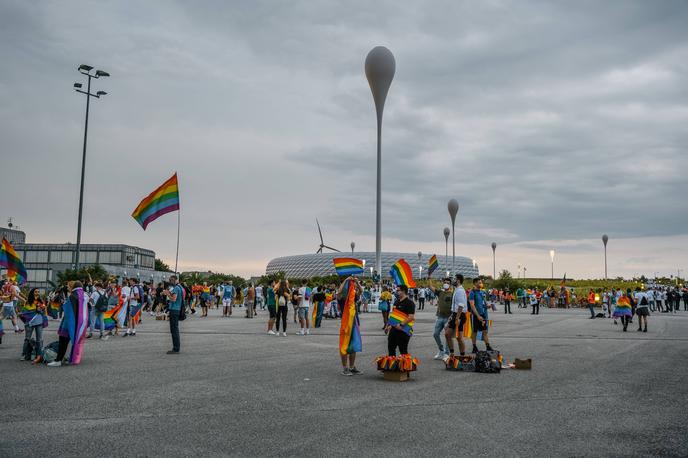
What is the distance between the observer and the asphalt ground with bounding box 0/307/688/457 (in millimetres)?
5727

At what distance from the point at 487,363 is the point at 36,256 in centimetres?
11330

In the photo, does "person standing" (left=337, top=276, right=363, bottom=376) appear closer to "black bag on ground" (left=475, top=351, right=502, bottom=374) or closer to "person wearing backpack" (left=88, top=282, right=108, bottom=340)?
"black bag on ground" (left=475, top=351, right=502, bottom=374)

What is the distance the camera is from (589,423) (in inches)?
267

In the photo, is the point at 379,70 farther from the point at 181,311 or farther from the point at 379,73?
the point at 181,311

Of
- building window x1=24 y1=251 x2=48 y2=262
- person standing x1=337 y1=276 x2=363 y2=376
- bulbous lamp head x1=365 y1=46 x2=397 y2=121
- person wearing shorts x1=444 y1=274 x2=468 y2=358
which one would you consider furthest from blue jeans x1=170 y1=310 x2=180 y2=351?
building window x1=24 y1=251 x2=48 y2=262

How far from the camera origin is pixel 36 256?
106 m

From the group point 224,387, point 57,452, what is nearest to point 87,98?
point 224,387

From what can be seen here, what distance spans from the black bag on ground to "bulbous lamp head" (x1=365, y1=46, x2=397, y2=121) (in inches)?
1290

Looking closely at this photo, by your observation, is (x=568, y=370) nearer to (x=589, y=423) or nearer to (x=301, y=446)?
(x=589, y=423)

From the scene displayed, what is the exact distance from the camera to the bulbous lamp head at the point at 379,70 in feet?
133

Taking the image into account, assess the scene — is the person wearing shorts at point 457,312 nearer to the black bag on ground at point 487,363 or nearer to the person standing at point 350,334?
the black bag on ground at point 487,363

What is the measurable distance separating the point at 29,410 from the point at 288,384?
3.74 meters

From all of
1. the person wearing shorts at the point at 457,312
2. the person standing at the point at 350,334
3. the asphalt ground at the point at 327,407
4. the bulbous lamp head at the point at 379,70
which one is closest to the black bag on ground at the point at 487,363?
the asphalt ground at the point at 327,407

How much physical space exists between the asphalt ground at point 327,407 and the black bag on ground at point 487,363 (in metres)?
0.28
